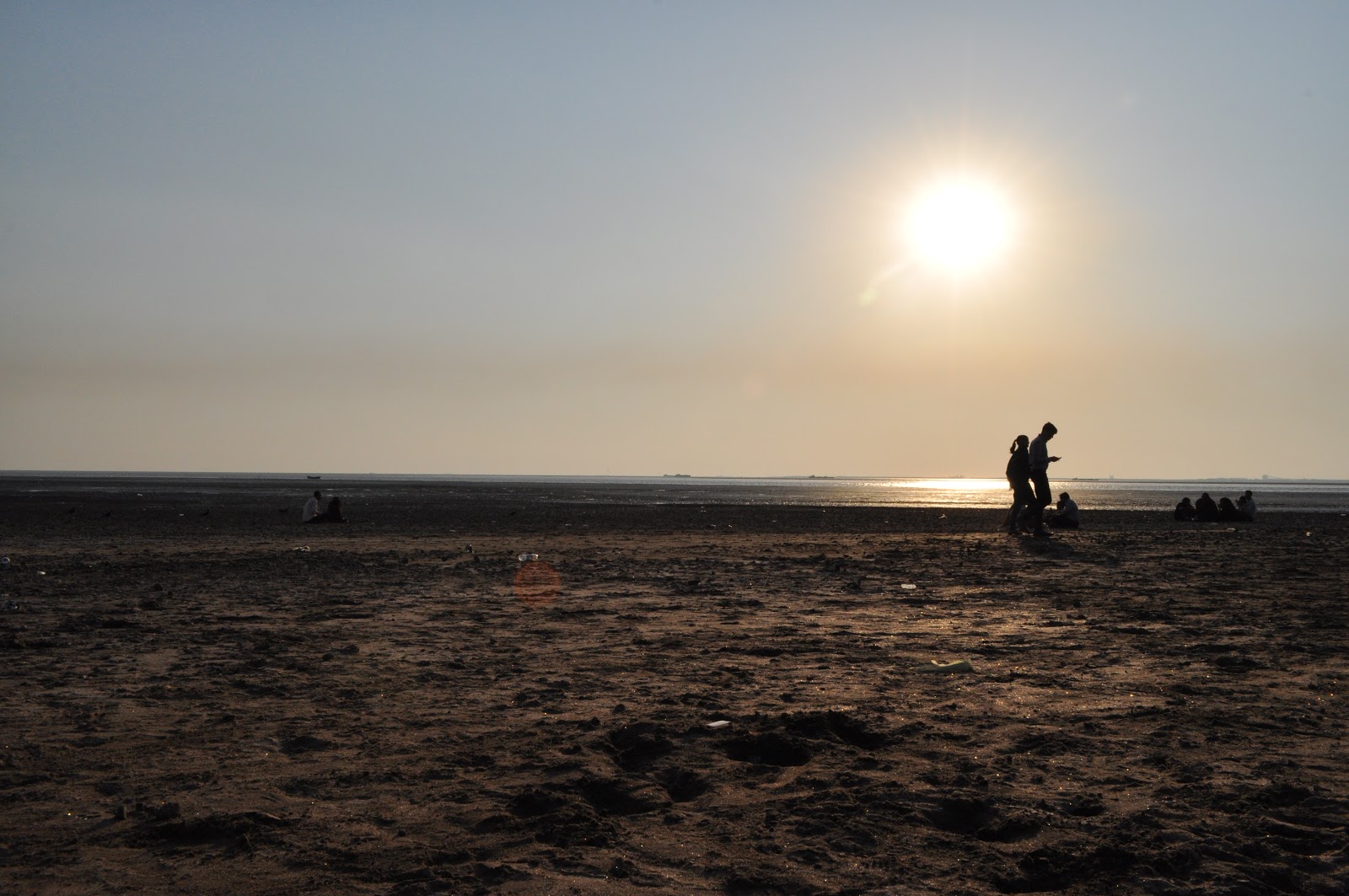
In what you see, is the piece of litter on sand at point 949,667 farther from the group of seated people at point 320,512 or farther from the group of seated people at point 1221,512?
the group of seated people at point 1221,512

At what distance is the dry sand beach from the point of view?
4090 mm

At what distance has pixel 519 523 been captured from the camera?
29.0 meters

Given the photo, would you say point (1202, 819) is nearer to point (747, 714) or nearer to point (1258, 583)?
point (747, 714)

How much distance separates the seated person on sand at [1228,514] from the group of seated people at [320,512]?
959 inches

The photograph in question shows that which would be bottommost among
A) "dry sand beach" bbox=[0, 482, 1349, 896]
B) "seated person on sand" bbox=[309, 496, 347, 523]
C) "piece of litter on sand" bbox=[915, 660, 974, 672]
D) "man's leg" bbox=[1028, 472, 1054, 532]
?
"dry sand beach" bbox=[0, 482, 1349, 896]

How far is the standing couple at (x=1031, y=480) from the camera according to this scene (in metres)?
21.1

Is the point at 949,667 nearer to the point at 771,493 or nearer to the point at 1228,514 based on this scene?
the point at 1228,514

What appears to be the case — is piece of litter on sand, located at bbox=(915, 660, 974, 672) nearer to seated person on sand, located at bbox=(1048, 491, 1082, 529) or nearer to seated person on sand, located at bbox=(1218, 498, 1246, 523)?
seated person on sand, located at bbox=(1048, 491, 1082, 529)

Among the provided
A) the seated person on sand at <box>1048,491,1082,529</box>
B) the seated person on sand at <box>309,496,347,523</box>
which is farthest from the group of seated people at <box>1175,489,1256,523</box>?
the seated person on sand at <box>309,496,347,523</box>

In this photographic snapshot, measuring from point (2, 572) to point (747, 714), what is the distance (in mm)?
12525

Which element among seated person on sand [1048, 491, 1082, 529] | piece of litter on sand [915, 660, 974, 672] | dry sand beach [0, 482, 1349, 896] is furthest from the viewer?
seated person on sand [1048, 491, 1082, 529]

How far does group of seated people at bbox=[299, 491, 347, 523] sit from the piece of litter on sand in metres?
22.9

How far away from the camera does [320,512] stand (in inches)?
1133

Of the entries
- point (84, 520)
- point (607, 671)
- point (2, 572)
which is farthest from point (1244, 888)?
point (84, 520)
